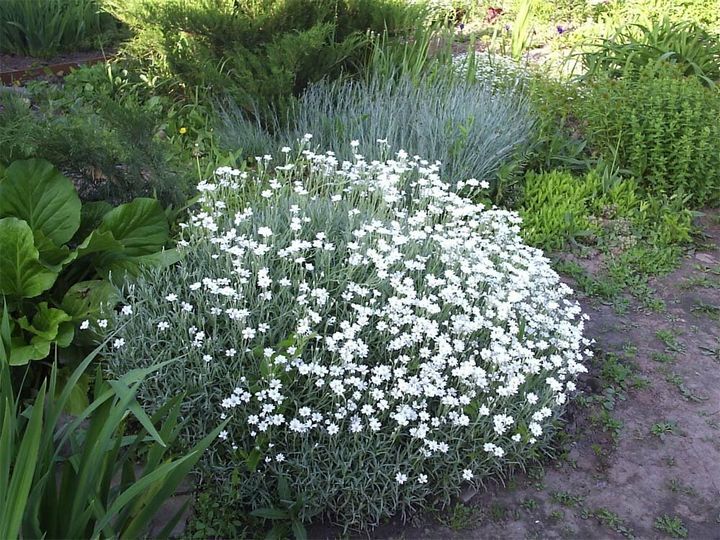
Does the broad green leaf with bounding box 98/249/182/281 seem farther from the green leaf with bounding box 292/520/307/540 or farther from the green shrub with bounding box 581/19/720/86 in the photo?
the green shrub with bounding box 581/19/720/86

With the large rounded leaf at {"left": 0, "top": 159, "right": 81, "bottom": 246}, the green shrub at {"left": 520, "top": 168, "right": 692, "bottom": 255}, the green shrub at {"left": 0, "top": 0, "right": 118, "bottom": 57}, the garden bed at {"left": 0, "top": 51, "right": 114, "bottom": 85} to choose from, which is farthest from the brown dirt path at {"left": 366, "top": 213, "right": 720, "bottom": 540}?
the green shrub at {"left": 0, "top": 0, "right": 118, "bottom": 57}

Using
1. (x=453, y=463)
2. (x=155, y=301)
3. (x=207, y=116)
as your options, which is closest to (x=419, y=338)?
(x=453, y=463)

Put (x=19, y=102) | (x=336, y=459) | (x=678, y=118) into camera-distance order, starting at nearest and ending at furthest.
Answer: (x=336, y=459)
(x=19, y=102)
(x=678, y=118)

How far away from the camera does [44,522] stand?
1.97 m

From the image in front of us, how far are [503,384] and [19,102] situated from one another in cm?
243

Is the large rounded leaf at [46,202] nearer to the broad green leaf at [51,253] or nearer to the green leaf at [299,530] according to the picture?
the broad green leaf at [51,253]

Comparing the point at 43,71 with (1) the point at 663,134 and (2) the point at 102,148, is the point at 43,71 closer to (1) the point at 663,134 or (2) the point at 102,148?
(2) the point at 102,148

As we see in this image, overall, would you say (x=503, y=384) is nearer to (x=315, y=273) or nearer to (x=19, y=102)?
(x=315, y=273)

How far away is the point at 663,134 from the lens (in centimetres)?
482

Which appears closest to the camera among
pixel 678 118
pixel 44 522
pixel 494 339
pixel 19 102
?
pixel 44 522

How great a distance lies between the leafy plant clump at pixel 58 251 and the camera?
9.03ft

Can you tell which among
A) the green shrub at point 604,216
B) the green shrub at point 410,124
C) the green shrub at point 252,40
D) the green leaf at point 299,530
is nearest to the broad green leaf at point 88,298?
the green leaf at point 299,530

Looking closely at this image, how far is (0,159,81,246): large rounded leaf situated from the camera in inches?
117

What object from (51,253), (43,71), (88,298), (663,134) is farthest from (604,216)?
(43,71)
